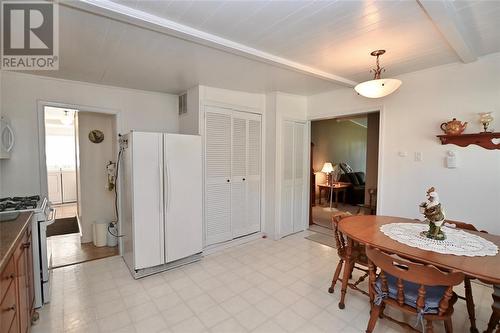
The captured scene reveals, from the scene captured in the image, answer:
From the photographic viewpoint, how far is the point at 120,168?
327 centimetres

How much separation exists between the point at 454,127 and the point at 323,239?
2.38 m

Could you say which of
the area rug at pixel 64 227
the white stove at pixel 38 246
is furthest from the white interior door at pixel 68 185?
the white stove at pixel 38 246

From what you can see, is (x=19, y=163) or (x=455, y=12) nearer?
(x=455, y=12)

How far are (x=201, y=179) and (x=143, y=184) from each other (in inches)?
28.7

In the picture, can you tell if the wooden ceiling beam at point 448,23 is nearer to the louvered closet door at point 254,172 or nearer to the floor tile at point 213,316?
the louvered closet door at point 254,172

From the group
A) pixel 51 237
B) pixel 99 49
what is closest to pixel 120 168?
pixel 99 49

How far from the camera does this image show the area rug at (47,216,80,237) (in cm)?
442

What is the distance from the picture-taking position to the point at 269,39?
6.89ft

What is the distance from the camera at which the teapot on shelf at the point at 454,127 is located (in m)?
2.58

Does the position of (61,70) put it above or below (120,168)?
above

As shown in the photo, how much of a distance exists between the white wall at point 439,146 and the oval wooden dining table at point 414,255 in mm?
728

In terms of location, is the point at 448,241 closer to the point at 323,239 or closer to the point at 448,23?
the point at 448,23

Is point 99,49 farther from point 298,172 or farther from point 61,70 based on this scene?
point 298,172

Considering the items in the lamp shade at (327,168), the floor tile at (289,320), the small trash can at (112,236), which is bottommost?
the floor tile at (289,320)
